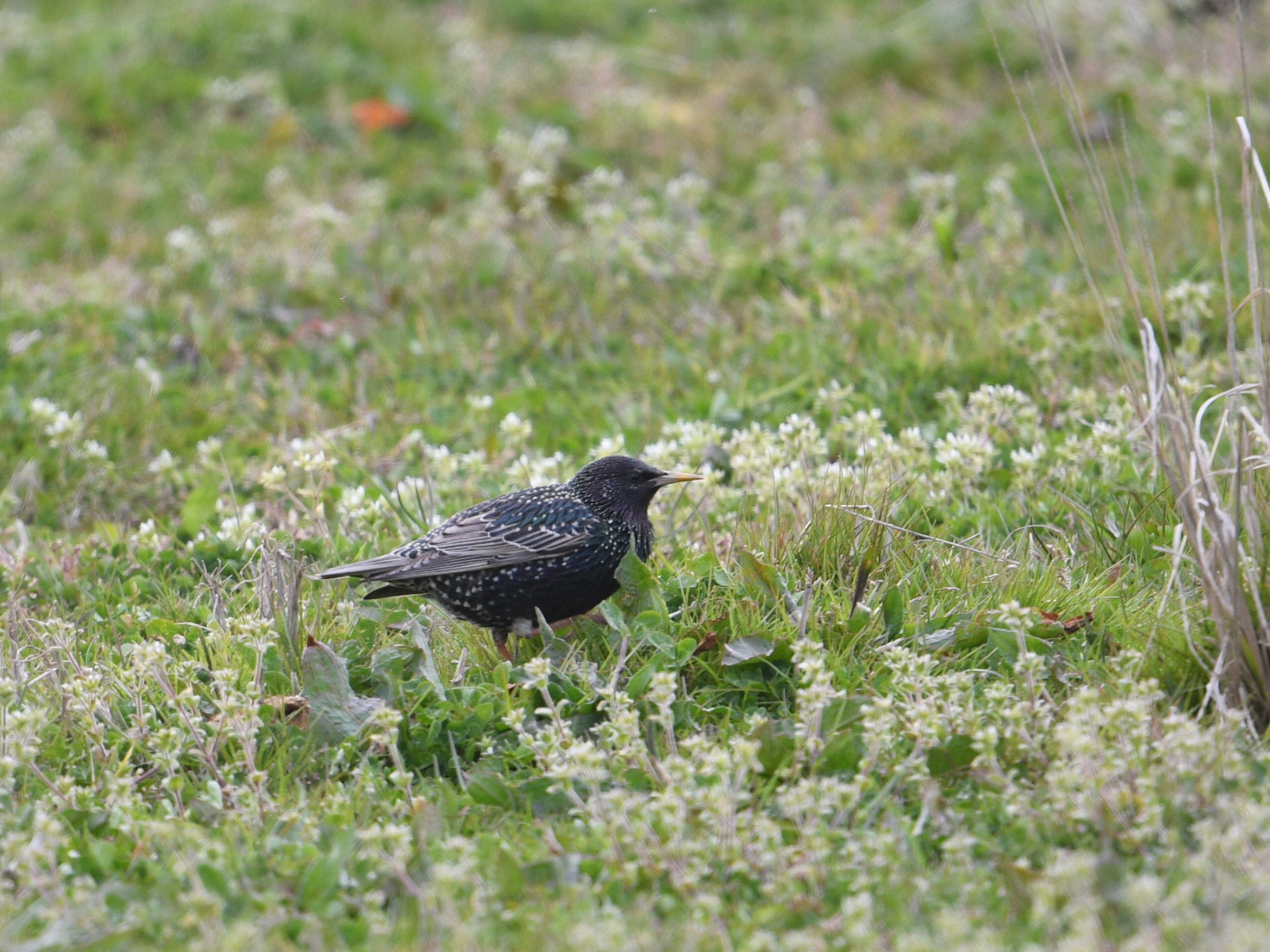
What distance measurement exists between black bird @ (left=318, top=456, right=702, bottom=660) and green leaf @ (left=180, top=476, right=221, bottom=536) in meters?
1.41

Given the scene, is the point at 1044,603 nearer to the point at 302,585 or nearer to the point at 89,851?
the point at 302,585

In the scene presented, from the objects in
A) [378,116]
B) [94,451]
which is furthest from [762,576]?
[378,116]

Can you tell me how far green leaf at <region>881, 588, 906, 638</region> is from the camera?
4.73 m

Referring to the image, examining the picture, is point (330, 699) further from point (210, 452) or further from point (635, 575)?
point (210, 452)

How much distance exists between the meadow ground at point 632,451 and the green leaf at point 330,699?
0.04ft

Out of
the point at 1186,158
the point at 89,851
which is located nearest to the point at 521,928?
the point at 89,851

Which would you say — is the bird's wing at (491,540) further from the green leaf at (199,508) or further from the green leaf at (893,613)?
the green leaf at (199,508)

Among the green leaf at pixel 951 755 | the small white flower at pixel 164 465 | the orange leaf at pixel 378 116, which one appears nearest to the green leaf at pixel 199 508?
the small white flower at pixel 164 465

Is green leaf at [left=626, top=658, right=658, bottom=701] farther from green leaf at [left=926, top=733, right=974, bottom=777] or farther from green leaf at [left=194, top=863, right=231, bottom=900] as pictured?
green leaf at [left=194, top=863, right=231, bottom=900]

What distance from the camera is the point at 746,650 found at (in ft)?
15.1

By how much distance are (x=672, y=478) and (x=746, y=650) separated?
91 cm

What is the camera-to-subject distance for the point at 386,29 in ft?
38.1

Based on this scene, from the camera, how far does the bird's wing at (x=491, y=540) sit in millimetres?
5035

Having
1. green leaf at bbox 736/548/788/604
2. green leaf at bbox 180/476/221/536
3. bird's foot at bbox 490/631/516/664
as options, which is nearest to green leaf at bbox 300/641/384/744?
bird's foot at bbox 490/631/516/664
